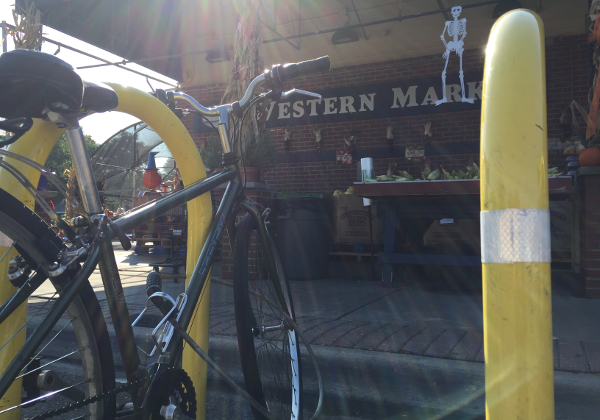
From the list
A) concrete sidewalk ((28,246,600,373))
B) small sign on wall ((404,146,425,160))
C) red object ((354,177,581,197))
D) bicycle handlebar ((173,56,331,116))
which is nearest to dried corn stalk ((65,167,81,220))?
concrete sidewalk ((28,246,600,373))

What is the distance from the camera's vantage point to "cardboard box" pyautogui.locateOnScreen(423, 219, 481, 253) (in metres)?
6.65

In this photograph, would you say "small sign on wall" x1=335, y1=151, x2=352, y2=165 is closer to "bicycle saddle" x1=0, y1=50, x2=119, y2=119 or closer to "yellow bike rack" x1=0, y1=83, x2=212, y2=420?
"yellow bike rack" x1=0, y1=83, x2=212, y2=420

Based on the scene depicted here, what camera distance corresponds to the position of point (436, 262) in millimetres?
4957

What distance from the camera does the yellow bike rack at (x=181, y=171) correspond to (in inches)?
63.3

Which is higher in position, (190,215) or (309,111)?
(309,111)

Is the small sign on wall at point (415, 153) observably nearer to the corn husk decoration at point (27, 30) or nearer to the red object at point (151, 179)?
the red object at point (151, 179)

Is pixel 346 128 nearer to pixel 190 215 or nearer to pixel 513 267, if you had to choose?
pixel 190 215

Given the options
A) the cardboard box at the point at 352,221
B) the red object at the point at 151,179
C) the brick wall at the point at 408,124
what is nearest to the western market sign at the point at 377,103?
the brick wall at the point at 408,124

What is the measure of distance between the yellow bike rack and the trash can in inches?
135

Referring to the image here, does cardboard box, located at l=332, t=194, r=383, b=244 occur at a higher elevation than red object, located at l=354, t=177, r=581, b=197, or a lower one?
lower

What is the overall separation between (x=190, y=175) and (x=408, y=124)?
6926mm

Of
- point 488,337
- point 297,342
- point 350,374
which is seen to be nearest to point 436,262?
point 350,374

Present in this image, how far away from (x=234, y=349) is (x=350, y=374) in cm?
70

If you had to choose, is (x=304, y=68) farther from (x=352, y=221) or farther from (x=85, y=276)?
(x=352, y=221)
